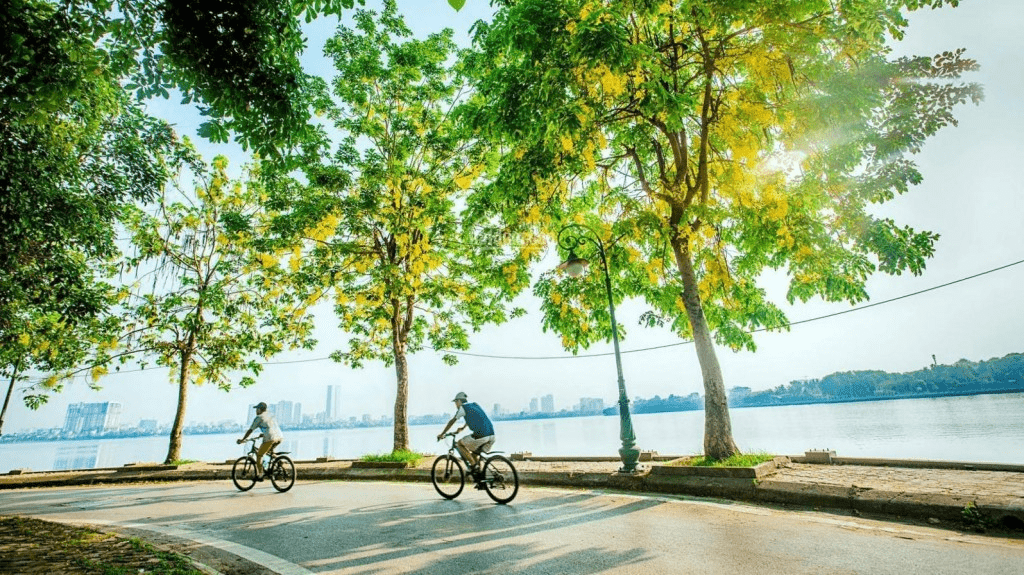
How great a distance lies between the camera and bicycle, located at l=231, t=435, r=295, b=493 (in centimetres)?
1157

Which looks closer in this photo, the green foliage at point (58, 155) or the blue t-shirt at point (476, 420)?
the green foliage at point (58, 155)

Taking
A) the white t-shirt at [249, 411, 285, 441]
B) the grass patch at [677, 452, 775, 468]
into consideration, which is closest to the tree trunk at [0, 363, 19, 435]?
the white t-shirt at [249, 411, 285, 441]

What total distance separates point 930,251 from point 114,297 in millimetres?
24786

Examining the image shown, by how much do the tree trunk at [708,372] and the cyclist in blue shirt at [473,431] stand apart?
454 cm

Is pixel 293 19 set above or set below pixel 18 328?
above

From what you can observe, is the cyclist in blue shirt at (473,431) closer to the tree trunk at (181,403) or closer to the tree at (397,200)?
the tree at (397,200)

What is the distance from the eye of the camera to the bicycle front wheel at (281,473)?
11.6 meters

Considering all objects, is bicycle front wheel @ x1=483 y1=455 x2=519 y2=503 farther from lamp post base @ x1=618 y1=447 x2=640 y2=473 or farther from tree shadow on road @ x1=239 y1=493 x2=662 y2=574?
lamp post base @ x1=618 y1=447 x2=640 y2=473

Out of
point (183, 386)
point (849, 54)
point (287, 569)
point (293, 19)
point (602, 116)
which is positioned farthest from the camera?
point (183, 386)

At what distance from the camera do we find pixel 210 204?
20.5 m

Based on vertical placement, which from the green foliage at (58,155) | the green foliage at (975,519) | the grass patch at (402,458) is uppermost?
the green foliage at (58,155)

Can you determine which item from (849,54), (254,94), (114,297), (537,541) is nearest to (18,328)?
(114,297)

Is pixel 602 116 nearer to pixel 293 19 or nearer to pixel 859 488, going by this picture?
pixel 293 19

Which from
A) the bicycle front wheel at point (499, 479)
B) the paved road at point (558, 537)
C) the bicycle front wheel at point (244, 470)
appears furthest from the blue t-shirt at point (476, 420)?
the bicycle front wheel at point (244, 470)
